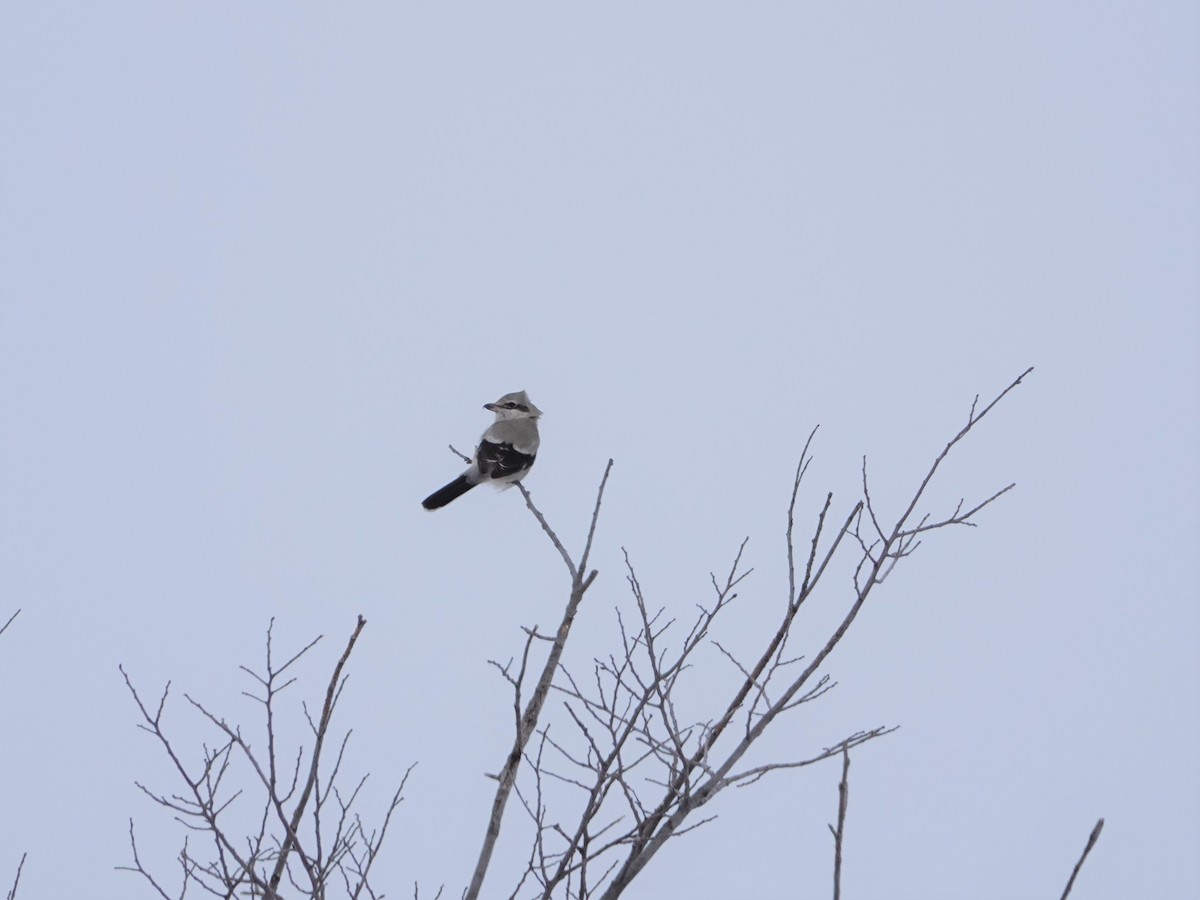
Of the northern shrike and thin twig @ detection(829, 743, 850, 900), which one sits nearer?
thin twig @ detection(829, 743, 850, 900)

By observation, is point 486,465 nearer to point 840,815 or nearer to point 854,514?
point 854,514

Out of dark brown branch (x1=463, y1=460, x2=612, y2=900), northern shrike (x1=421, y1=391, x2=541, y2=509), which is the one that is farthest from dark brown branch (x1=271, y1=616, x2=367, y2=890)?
northern shrike (x1=421, y1=391, x2=541, y2=509)

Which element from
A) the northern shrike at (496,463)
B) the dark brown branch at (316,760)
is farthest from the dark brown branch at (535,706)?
the northern shrike at (496,463)

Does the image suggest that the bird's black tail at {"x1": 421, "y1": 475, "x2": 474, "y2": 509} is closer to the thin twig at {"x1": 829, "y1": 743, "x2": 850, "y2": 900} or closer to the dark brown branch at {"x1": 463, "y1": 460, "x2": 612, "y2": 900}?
the dark brown branch at {"x1": 463, "y1": 460, "x2": 612, "y2": 900}

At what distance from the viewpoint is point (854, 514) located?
4.10m

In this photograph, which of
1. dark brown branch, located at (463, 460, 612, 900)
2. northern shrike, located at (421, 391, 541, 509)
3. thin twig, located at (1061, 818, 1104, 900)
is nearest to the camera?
thin twig, located at (1061, 818, 1104, 900)

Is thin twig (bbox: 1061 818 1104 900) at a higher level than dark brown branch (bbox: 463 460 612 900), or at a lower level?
lower

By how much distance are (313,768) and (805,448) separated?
6.41 ft

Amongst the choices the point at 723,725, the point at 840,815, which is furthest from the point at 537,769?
the point at 840,815

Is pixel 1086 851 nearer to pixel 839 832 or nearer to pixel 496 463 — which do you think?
pixel 839 832

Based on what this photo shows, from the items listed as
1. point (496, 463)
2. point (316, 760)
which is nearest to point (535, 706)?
point (316, 760)

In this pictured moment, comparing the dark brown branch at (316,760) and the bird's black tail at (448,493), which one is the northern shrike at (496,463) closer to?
the bird's black tail at (448,493)

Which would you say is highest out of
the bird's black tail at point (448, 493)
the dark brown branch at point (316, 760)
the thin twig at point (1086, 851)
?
the bird's black tail at point (448, 493)

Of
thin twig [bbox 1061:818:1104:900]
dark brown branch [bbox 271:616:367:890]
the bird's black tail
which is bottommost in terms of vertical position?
thin twig [bbox 1061:818:1104:900]
